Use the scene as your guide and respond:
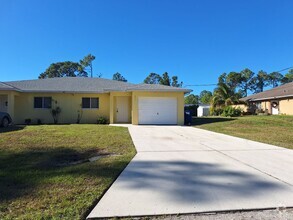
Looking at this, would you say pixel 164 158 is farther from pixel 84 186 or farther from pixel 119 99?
pixel 119 99

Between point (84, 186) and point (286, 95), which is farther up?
→ point (286, 95)

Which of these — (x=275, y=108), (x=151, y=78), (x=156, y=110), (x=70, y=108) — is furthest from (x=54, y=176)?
(x=151, y=78)

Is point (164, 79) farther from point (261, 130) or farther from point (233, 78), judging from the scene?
point (261, 130)

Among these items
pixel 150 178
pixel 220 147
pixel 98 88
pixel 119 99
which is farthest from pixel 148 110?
pixel 150 178

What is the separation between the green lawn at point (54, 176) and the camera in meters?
3.51

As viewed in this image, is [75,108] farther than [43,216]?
Yes

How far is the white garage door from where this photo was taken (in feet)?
61.2

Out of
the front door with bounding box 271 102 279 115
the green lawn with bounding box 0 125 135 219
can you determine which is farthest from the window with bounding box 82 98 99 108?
the front door with bounding box 271 102 279 115

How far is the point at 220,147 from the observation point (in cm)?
859

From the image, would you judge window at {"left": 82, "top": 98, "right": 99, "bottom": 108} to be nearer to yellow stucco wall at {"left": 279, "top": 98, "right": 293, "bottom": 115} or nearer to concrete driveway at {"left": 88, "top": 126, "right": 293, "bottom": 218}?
concrete driveway at {"left": 88, "top": 126, "right": 293, "bottom": 218}

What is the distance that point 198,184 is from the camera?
4.59 meters

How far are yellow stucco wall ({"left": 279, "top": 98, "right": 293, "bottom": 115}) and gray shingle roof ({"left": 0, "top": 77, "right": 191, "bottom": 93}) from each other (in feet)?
46.5

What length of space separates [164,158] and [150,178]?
187cm

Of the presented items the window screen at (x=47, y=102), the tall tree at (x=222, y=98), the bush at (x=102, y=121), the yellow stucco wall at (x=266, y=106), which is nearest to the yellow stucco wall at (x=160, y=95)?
the bush at (x=102, y=121)
